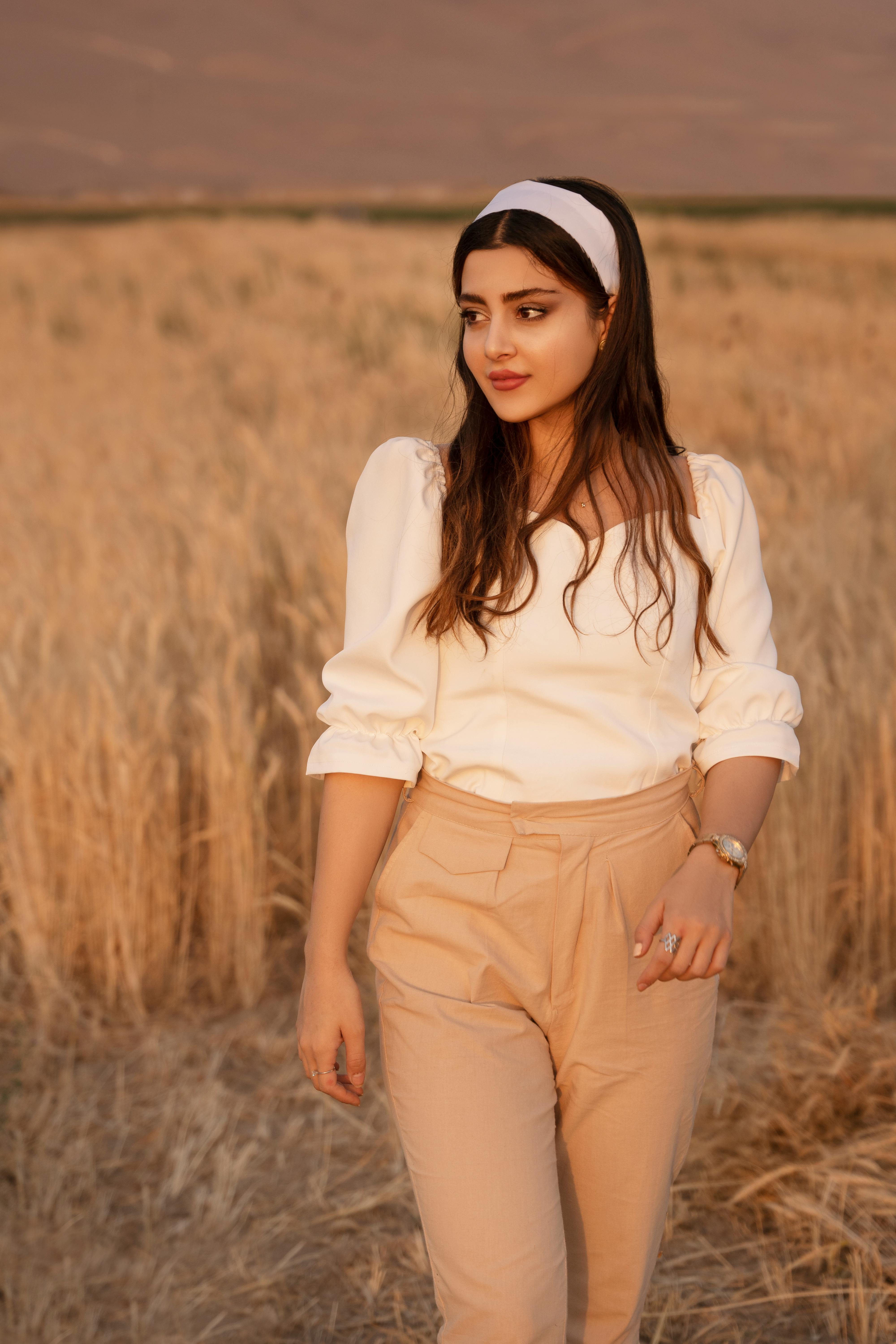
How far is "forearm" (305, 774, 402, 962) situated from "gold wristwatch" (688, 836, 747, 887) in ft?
1.19

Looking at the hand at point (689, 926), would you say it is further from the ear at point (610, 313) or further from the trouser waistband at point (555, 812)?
the ear at point (610, 313)

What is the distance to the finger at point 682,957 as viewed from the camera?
1198 mm

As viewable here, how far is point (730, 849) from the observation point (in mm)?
1278

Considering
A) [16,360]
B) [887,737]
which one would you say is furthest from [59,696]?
[16,360]

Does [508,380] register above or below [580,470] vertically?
above

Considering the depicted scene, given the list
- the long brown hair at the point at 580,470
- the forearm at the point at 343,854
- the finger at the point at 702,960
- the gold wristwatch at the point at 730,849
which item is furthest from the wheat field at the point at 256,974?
the finger at the point at 702,960

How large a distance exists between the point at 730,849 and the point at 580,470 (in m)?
0.48

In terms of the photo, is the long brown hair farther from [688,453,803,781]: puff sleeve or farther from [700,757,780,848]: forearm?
[700,757,780,848]: forearm

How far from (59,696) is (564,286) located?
1898 mm

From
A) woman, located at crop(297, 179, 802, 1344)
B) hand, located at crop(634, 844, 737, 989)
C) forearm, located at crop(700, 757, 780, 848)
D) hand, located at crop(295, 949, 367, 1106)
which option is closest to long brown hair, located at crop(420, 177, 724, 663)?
woman, located at crop(297, 179, 802, 1344)

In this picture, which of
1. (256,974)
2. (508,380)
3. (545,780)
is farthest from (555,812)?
(256,974)

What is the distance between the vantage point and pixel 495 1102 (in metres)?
1.20

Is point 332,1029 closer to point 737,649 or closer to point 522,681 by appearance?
point 522,681

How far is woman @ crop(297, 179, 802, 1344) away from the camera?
122 centimetres
